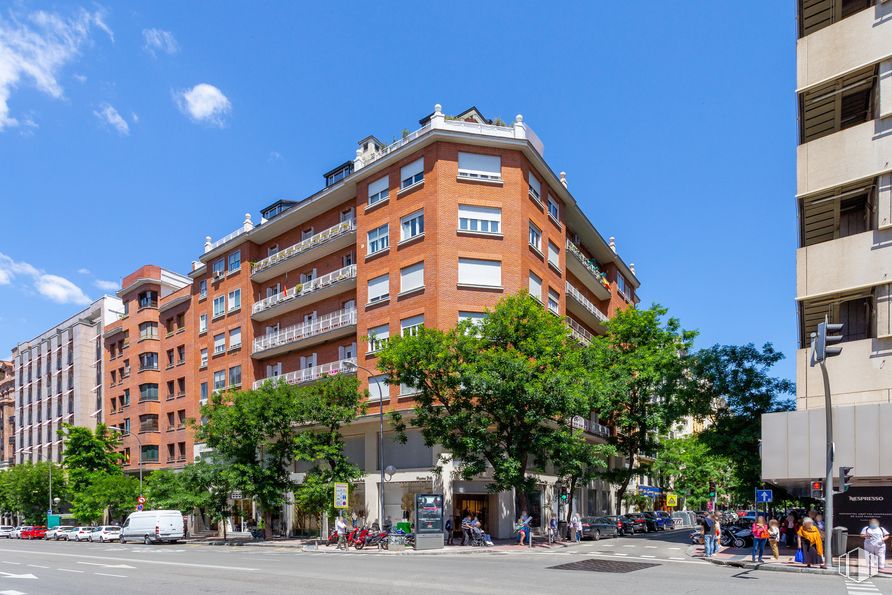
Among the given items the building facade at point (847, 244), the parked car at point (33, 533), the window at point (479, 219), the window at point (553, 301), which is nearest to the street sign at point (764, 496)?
the building facade at point (847, 244)

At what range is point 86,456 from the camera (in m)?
64.8

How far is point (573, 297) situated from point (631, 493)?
24.9m

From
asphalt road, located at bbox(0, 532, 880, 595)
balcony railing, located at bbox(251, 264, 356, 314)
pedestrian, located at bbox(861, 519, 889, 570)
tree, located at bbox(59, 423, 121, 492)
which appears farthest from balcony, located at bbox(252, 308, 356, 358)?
pedestrian, located at bbox(861, 519, 889, 570)

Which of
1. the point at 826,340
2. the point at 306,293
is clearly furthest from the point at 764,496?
the point at 306,293

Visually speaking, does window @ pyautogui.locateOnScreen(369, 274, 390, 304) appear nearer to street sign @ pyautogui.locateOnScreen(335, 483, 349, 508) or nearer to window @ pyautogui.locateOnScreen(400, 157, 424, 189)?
window @ pyautogui.locateOnScreen(400, 157, 424, 189)

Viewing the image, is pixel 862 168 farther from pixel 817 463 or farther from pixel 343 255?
pixel 343 255

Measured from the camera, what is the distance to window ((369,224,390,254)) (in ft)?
136

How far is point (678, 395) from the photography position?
4459 cm

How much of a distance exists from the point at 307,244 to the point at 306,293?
10.5 ft

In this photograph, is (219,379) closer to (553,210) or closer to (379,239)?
(379,239)

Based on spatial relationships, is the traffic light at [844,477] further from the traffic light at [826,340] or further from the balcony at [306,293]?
the balcony at [306,293]

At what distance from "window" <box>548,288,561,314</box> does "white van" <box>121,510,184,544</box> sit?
26137mm

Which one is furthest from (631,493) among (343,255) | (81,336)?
(81,336)

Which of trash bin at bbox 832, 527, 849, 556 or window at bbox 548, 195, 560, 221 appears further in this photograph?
window at bbox 548, 195, 560, 221
